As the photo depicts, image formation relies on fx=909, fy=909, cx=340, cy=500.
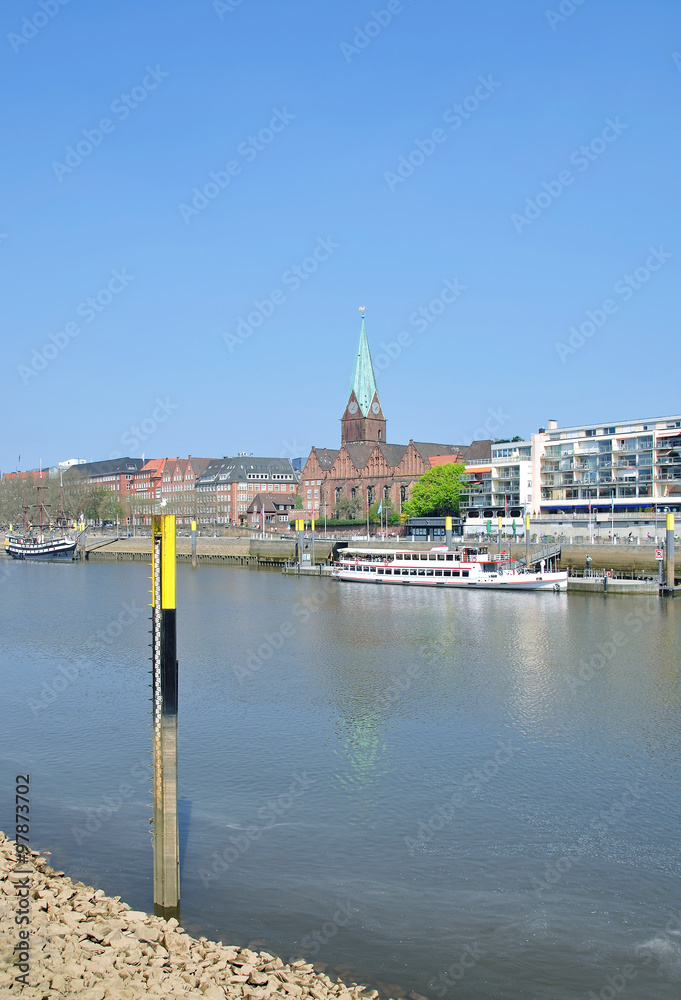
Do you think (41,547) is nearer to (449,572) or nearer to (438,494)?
(438,494)

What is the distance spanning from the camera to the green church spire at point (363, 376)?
177 m

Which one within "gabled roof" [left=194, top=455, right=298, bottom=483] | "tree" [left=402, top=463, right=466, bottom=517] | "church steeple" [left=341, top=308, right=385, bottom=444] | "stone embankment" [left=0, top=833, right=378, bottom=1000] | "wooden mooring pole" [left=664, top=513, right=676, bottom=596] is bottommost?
"stone embankment" [left=0, top=833, right=378, bottom=1000]

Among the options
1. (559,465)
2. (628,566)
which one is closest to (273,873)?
(628,566)

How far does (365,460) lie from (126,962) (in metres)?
157

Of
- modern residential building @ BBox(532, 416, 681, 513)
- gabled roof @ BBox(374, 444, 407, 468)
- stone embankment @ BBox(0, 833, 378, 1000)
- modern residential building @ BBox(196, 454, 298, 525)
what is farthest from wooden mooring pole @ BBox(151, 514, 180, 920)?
modern residential building @ BBox(196, 454, 298, 525)

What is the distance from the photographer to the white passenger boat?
78.9m

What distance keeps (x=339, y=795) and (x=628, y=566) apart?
65.5m

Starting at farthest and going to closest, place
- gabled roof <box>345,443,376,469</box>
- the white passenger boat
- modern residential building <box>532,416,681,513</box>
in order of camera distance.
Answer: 1. gabled roof <box>345,443,376,469</box>
2. modern residential building <box>532,416,681,513</box>
3. the white passenger boat

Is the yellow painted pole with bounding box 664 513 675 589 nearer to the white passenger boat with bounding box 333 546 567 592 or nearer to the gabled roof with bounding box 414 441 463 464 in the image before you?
the white passenger boat with bounding box 333 546 567 592

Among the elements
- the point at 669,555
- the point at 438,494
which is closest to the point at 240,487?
the point at 438,494

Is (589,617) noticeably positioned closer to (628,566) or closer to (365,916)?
(628,566)

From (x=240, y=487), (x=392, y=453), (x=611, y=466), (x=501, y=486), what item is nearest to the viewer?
(x=611, y=466)

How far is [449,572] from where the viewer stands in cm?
8606

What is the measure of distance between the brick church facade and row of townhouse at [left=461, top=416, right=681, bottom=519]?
26.9 metres
